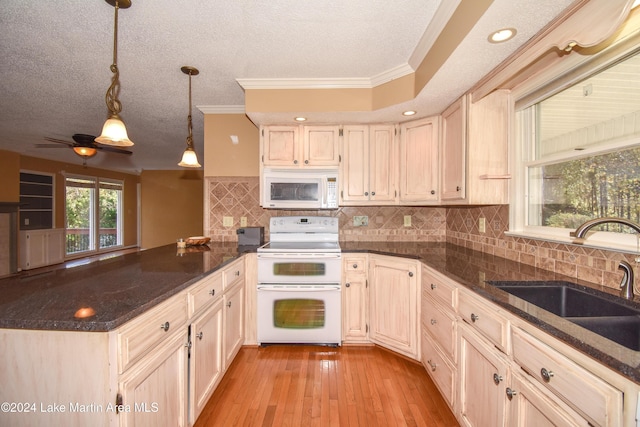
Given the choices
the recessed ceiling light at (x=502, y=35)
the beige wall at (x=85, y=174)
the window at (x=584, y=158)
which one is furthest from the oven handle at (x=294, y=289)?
the beige wall at (x=85, y=174)

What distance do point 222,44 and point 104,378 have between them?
1.92 metres

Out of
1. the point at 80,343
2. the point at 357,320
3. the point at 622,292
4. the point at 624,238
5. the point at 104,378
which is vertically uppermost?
the point at 624,238

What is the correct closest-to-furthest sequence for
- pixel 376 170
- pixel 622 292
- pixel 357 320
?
1. pixel 622 292
2. pixel 357 320
3. pixel 376 170

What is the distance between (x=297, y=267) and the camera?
8.07ft

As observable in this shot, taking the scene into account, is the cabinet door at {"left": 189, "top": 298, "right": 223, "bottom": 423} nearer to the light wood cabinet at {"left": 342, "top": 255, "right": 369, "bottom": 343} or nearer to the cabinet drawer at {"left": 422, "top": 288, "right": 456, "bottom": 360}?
the light wood cabinet at {"left": 342, "top": 255, "right": 369, "bottom": 343}

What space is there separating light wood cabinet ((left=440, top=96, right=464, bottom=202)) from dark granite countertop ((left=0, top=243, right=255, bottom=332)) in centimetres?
183

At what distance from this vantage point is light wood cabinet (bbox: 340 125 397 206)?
2707mm

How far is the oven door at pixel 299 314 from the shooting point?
96.4 inches

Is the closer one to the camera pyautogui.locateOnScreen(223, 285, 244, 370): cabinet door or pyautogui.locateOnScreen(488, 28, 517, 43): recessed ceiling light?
pyautogui.locateOnScreen(488, 28, 517, 43): recessed ceiling light

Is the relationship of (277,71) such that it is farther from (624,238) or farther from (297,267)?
(624,238)

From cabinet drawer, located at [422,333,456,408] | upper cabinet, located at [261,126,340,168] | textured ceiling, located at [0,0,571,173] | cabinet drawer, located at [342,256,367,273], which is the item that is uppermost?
textured ceiling, located at [0,0,571,173]

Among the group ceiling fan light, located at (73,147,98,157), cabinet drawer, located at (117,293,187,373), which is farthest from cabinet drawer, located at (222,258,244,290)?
ceiling fan light, located at (73,147,98,157)

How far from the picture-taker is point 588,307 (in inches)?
49.1

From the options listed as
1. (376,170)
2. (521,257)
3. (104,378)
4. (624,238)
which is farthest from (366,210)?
(104,378)
